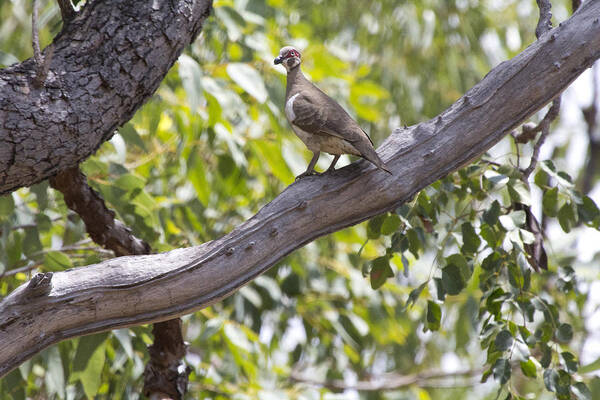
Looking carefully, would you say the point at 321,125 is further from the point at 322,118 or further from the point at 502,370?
the point at 502,370

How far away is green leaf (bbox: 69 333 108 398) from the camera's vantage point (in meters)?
2.46

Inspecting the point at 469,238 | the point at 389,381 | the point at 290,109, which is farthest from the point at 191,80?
the point at 389,381

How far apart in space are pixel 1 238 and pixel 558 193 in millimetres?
1875

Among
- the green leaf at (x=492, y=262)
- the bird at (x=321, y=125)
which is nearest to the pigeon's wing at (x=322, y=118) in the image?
the bird at (x=321, y=125)

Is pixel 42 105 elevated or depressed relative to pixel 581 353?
elevated

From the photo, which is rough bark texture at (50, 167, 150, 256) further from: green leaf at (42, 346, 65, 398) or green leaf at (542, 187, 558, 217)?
green leaf at (542, 187, 558, 217)

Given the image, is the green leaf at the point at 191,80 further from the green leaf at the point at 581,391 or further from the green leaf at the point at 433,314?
the green leaf at the point at 581,391

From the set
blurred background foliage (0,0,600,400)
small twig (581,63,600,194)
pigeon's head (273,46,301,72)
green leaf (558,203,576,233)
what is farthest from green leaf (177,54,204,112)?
small twig (581,63,600,194)

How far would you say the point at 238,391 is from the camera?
10.5 ft

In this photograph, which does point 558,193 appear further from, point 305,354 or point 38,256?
point 305,354

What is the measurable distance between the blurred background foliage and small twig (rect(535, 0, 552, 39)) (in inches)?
15.8

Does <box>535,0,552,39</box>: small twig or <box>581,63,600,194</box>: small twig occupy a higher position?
<box>581,63,600,194</box>: small twig

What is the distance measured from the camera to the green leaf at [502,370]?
207cm

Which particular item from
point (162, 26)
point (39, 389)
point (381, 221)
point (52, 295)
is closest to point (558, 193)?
point (381, 221)
